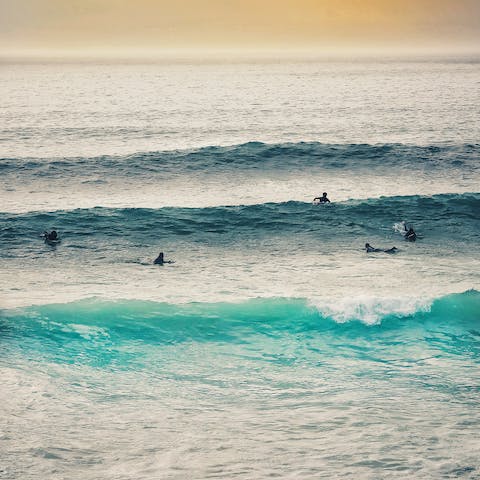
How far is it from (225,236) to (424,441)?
44.6 feet

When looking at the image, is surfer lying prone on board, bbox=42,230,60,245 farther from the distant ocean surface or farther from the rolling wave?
the rolling wave

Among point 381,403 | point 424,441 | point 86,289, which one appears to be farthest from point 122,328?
point 424,441

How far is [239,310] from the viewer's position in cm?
1725

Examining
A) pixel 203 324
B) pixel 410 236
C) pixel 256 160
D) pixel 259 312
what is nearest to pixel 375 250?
pixel 410 236

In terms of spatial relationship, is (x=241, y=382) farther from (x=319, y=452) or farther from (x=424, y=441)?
(x=424, y=441)

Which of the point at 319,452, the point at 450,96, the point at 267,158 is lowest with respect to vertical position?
the point at 319,452

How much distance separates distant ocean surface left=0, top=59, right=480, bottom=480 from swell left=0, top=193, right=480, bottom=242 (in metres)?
0.10

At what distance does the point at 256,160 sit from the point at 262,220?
8934mm

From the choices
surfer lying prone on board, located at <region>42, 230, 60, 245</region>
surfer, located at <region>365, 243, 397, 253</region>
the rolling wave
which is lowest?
the rolling wave

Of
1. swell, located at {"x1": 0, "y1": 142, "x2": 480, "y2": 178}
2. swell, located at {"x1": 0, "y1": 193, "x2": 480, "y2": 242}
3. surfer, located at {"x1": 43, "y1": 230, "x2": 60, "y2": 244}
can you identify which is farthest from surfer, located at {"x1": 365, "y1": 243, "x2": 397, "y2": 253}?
swell, located at {"x1": 0, "y1": 142, "x2": 480, "y2": 178}

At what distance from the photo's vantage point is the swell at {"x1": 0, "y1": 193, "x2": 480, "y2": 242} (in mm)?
24188

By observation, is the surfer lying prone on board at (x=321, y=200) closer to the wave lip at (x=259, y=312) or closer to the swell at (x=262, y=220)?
the swell at (x=262, y=220)

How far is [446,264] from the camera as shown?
828 inches

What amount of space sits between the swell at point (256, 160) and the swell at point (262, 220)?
6.52 m
